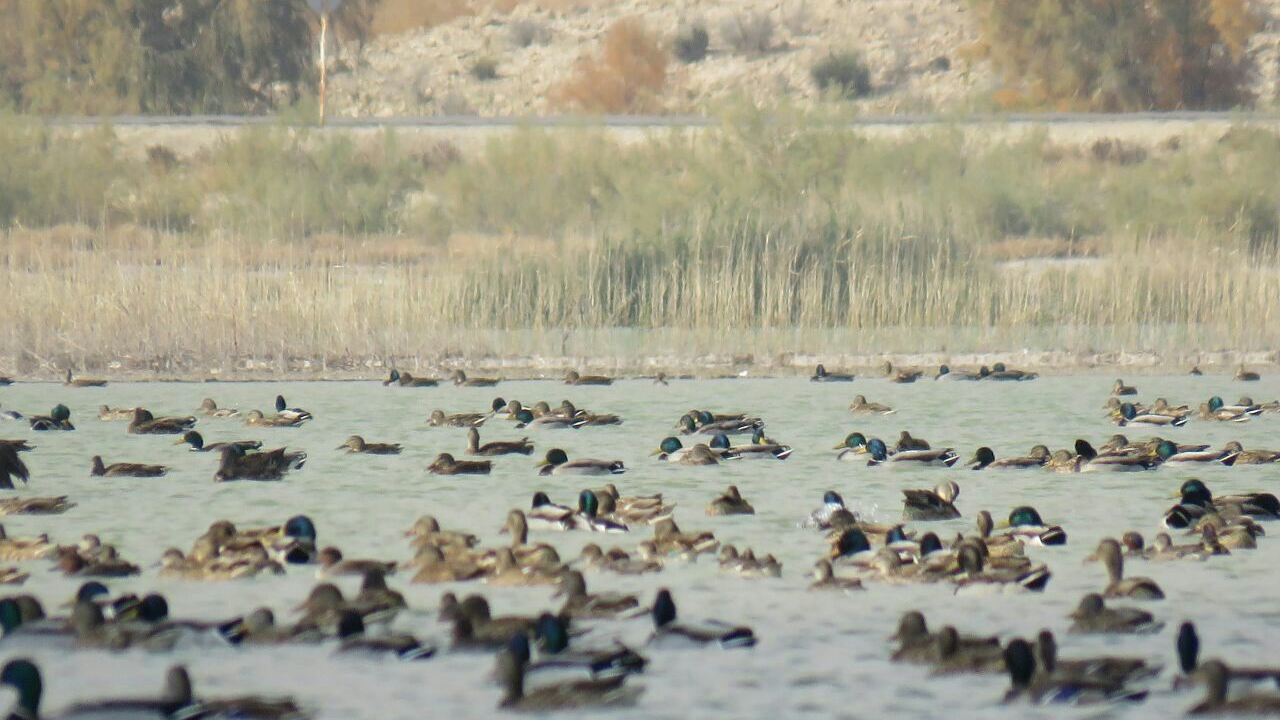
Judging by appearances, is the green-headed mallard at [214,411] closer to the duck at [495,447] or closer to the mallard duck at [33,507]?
the duck at [495,447]

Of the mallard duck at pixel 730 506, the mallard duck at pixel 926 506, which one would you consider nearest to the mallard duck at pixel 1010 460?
the mallard duck at pixel 926 506

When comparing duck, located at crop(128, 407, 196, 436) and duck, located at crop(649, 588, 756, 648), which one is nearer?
duck, located at crop(649, 588, 756, 648)

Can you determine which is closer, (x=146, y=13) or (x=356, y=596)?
(x=356, y=596)

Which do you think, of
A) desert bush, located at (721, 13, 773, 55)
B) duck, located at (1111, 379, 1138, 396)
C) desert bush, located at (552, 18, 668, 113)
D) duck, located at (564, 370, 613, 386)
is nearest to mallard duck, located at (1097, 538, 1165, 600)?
duck, located at (1111, 379, 1138, 396)

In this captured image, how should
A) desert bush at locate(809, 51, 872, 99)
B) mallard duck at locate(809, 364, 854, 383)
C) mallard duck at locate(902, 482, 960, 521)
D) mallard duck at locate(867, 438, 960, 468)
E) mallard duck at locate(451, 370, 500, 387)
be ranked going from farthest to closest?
desert bush at locate(809, 51, 872, 99)
mallard duck at locate(809, 364, 854, 383)
mallard duck at locate(451, 370, 500, 387)
mallard duck at locate(867, 438, 960, 468)
mallard duck at locate(902, 482, 960, 521)

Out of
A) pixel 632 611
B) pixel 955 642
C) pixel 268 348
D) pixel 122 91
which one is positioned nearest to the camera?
pixel 955 642

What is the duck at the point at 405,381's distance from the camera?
24.5 m

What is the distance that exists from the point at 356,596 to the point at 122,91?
176 feet

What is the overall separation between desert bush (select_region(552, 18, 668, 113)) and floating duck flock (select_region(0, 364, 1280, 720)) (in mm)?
51667

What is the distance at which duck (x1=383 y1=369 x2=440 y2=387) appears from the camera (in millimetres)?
24547

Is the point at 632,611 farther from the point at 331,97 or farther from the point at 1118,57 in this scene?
the point at 331,97

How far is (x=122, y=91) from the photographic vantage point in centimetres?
6272

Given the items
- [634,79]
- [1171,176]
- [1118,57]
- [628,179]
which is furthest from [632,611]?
[634,79]

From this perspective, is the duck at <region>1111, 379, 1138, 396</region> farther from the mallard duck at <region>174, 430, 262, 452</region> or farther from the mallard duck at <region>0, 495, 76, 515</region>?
the mallard duck at <region>0, 495, 76, 515</region>
